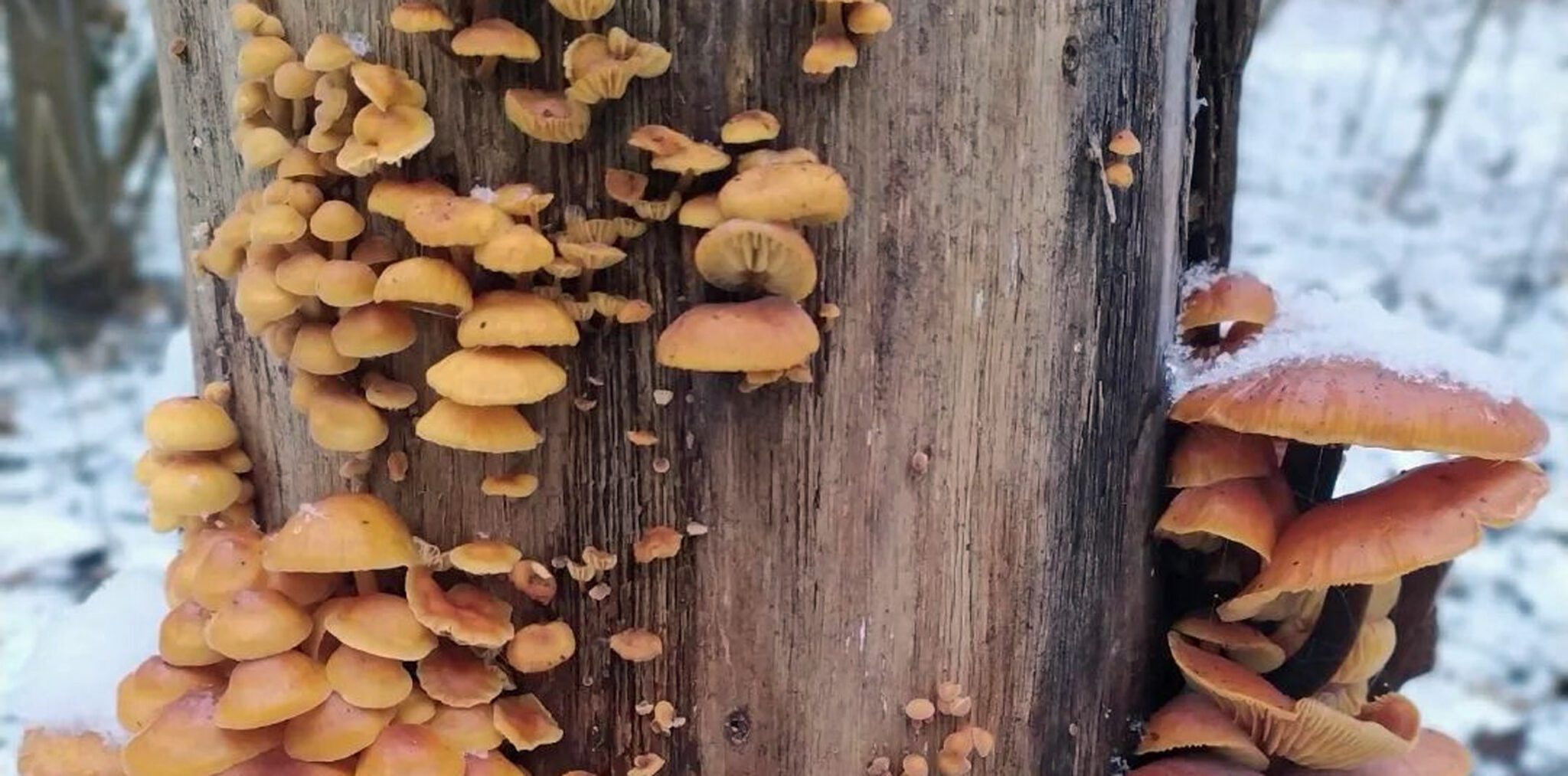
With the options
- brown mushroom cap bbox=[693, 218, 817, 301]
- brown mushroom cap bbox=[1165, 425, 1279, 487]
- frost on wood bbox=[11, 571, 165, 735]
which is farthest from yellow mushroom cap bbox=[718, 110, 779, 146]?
frost on wood bbox=[11, 571, 165, 735]

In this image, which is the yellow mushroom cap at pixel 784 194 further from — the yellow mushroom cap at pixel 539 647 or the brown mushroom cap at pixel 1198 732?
the brown mushroom cap at pixel 1198 732

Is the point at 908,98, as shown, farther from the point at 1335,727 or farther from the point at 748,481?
the point at 1335,727

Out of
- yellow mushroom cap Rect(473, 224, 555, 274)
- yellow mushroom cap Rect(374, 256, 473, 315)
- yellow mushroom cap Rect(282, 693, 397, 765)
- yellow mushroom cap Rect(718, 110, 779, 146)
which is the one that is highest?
yellow mushroom cap Rect(718, 110, 779, 146)

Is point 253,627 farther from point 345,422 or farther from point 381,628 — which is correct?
point 345,422

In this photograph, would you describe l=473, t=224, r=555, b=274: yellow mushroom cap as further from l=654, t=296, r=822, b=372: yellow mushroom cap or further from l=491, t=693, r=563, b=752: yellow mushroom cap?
l=491, t=693, r=563, b=752: yellow mushroom cap

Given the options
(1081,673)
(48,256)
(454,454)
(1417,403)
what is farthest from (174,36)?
(48,256)

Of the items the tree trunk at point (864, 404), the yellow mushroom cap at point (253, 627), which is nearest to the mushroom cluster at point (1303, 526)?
the tree trunk at point (864, 404)
